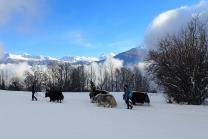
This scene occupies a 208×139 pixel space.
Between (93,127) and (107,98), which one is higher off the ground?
(107,98)

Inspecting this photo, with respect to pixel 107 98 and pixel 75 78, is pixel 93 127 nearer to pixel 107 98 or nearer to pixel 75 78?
pixel 107 98

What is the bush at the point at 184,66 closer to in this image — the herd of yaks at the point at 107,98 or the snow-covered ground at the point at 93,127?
the herd of yaks at the point at 107,98

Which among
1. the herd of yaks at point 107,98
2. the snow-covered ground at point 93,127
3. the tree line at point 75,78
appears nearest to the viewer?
the snow-covered ground at point 93,127

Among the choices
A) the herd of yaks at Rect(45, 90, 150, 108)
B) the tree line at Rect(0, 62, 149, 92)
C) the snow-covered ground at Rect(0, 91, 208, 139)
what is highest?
the tree line at Rect(0, 62, 149, 92)

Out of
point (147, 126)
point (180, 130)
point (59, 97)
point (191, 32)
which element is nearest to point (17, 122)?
point (147, 126)

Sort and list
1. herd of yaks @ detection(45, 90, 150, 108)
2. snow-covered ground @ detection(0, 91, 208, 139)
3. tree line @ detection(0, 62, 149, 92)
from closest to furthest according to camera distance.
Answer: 1. snow-covered ground @ detection(0, 91, 208, 139)
2. herd of yaks @ detection(45, 90, 150, 108)
3. tree line @ detection(0, 62, 149, 92)

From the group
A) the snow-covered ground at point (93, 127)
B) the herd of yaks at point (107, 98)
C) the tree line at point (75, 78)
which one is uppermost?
the tree line at point (75, 78)

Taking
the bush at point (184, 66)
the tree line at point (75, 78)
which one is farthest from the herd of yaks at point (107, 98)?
the tree line at point (75, 78)

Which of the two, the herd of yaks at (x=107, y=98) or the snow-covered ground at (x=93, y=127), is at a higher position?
the herd of yaks at (x=107, y=98)

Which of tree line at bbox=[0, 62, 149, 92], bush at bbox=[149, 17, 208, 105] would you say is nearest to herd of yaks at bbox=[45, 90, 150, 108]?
bush at bbox=[149, 17, 208, 105]

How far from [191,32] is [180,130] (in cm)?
2359

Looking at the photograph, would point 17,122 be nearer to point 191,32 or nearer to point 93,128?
point 93,128

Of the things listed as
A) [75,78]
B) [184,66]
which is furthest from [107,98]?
[75,78]

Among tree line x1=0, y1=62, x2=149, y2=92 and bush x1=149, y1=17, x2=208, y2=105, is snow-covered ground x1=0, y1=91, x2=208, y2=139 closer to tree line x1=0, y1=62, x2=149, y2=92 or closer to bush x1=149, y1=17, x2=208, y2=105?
bush x1=149, y1=17, x2=208, y2=105
